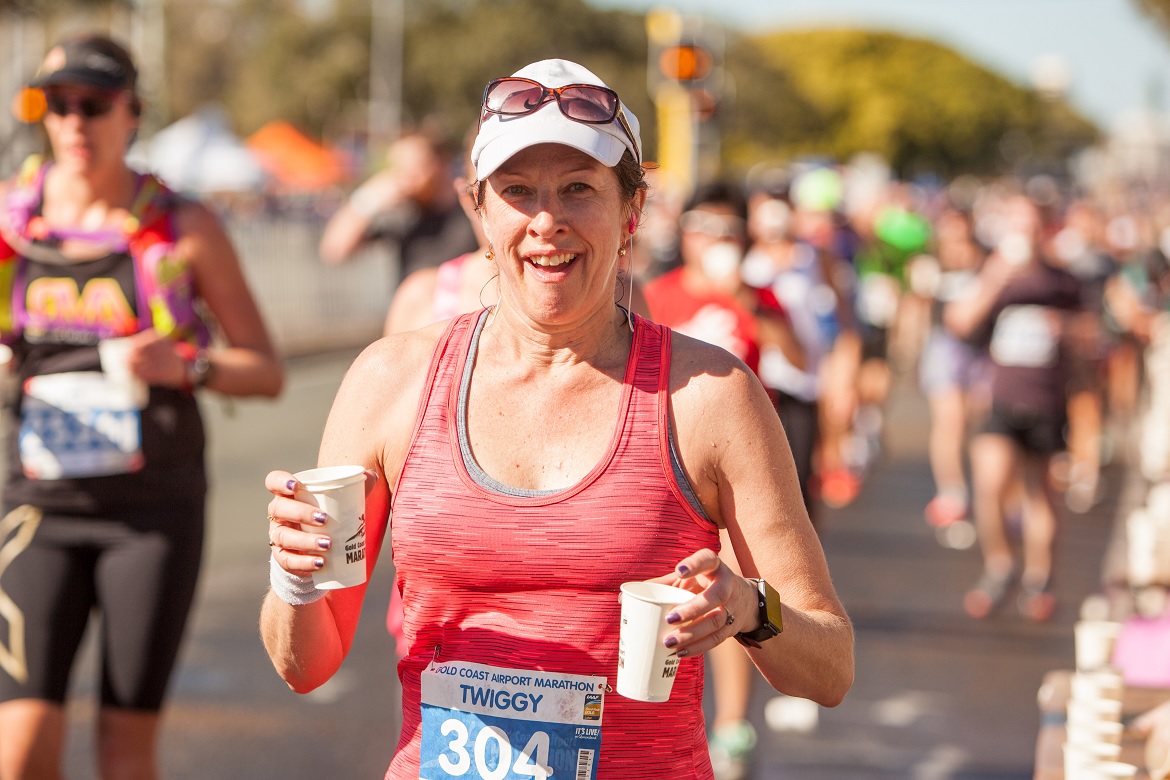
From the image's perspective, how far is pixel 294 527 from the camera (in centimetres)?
227

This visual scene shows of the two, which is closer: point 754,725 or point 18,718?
point 18,718

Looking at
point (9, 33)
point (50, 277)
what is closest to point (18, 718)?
point (50, 277)

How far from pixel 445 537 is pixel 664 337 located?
469 millimetres

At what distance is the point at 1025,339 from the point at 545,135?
22.3 feet

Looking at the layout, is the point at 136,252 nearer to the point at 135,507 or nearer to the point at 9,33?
the point at 135,507

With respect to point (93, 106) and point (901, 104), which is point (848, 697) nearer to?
point (93, 106)

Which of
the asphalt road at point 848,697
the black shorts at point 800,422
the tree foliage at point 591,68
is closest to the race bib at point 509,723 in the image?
the asphalt road at point 848,697

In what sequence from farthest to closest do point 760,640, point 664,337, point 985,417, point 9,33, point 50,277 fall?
point 9,33, point 985,417, point 50,277, point 664,337, point 760,640

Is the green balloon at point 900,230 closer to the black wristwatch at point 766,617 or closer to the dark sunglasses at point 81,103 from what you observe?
the dark sunglasses at point 81,103

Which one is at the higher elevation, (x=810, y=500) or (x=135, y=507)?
(x=810, y=500)

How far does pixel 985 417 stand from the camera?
860 cm

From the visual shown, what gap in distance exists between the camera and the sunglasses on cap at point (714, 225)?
5949mm

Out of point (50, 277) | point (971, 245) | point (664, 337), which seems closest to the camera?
point (664, 337)

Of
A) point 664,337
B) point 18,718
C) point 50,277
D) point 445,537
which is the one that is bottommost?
point 18,718
